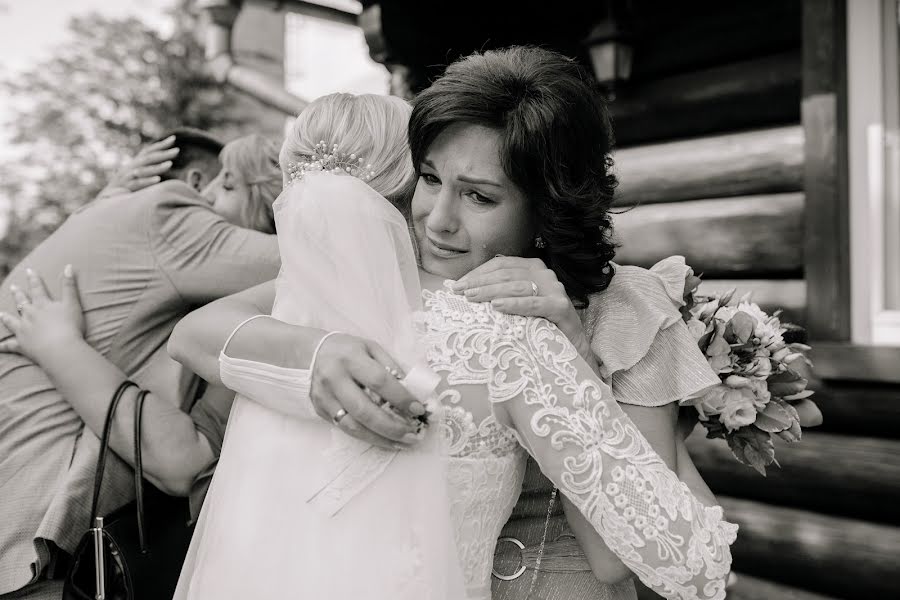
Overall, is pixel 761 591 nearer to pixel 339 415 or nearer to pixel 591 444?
pixel 591 444

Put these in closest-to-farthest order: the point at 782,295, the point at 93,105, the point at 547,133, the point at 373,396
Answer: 1. the point at 373,396
2. the point at 547,133
3. the point at 782,295
4. the point at 93,105

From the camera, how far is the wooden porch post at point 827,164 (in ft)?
11.0

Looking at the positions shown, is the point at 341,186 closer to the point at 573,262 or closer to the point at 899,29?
the point at 573,262

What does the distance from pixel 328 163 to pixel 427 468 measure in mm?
649

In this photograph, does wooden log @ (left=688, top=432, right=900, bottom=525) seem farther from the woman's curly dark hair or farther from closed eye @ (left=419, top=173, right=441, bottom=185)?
closed eye @ (left=419, top=173, right=441, bottom=185)

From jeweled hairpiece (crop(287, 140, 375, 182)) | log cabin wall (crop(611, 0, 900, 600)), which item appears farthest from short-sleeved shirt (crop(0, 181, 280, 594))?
log cabin wall (crop(611, 0, 900, 600))

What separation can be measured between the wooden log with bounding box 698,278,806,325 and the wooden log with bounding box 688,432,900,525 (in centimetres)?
46

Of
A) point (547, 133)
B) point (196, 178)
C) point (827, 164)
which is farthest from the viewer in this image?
point (827, 164)

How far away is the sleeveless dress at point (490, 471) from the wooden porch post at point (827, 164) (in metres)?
2.19

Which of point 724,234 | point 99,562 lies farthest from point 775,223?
point 99,562

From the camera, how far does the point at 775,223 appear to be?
3.71 m

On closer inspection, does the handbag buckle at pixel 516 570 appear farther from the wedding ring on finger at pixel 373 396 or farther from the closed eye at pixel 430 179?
the closed eye at pixel 430 179

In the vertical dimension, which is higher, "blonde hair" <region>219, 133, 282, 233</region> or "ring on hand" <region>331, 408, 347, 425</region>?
"blonde hair" <region>219, 133, 282, 233</region>

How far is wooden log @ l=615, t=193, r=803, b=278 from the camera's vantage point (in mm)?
3680
